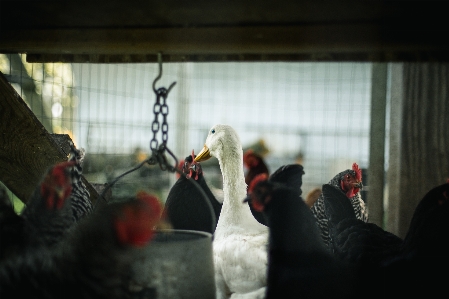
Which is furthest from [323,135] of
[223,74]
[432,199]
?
[432,199]

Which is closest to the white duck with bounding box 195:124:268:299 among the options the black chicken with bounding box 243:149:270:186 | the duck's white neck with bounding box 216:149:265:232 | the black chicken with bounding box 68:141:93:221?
the duck's white neck with bounding box 216:149:265:232

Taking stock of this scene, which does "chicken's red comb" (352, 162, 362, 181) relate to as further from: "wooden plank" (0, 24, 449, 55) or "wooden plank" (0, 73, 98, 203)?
"wooden plank" (0, 73, 98, 203)

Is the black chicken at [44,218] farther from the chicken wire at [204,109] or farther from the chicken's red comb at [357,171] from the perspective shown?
the chicken's red comb at [357,171]

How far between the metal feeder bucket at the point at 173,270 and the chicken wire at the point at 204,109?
151cm

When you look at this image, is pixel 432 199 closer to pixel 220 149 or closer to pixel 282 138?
pixel 220 149

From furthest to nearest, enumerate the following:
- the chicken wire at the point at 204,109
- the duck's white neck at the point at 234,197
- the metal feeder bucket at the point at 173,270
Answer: the chicken wire at the point at 204,109, the duck's white neck at the point at 234,197, the metal feeder bucket at the point at 173,270

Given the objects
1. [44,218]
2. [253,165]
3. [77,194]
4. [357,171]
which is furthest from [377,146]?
[44,218]

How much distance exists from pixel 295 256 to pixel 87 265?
59 cm

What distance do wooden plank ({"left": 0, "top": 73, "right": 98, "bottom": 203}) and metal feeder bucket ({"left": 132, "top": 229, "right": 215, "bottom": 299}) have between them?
804 millimetres

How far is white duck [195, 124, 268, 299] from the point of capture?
1.40m

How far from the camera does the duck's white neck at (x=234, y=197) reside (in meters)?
1.60

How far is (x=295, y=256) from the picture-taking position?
112 cm

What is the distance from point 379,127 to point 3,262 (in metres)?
1.82

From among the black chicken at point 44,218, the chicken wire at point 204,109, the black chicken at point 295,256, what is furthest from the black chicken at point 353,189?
the black chicken at point 44,218
